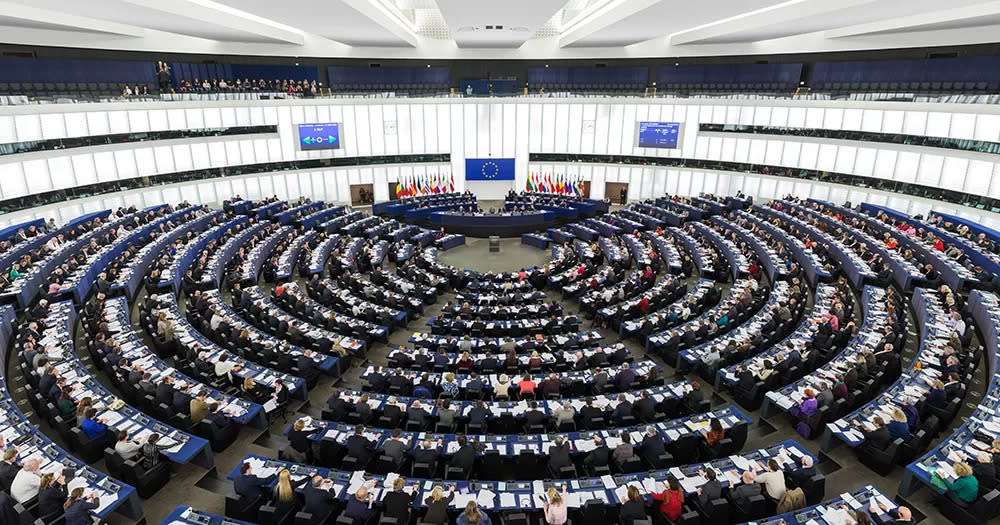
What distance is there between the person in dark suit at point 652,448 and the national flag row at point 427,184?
107 ft

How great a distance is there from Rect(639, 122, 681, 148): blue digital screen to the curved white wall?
0.63 metres

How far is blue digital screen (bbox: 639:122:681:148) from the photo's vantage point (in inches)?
1566

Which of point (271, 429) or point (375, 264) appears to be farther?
point (375, 264)

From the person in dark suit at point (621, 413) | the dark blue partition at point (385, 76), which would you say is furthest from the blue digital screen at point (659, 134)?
the person in dark suit at point (621, 413)

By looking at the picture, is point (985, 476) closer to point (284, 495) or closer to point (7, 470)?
point (284, 495)

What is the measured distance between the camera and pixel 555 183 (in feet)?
138

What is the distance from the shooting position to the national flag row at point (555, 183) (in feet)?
133

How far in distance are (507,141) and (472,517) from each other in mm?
37152

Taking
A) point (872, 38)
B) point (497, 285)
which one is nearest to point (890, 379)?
point (497, 285)

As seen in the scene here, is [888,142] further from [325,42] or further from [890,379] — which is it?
[325,42]

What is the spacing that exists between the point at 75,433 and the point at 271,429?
3952mm

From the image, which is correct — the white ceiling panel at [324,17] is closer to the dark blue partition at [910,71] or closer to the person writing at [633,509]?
the person writing at [633,509]

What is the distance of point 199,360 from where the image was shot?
14.4 meters

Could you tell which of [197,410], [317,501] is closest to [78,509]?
A: [197,410]
